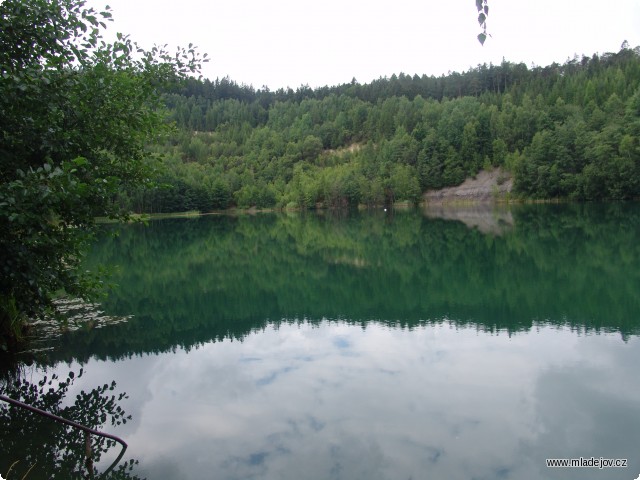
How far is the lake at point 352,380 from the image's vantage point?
9094mm

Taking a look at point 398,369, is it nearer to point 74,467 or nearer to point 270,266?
point 74,467

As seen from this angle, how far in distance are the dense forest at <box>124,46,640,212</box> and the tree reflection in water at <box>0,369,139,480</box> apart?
70.9 metres

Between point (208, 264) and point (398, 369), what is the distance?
83.7 ft

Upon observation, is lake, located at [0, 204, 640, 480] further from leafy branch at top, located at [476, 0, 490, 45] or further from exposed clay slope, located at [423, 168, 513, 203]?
exposed clay slope, located at [423, 168, 513, 203]

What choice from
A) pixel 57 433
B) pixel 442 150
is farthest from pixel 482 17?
pixel 442 150

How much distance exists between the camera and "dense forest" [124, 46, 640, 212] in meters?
103

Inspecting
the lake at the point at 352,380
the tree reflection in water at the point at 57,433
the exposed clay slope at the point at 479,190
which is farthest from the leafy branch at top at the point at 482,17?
the exposed clay slope at the point at 479,190

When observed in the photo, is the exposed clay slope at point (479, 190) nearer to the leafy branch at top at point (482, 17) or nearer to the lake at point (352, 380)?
the lake at point (352, 380)

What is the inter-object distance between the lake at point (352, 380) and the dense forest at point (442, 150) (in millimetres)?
64521

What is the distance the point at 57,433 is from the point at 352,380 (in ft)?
21.2

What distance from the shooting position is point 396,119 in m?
166

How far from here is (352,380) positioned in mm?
12922

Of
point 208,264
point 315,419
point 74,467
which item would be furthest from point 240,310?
point 208,264

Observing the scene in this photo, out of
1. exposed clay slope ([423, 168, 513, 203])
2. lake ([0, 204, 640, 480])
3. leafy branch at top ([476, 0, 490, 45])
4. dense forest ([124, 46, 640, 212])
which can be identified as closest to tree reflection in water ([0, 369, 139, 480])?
lake ([0, 204, 640, 480])
